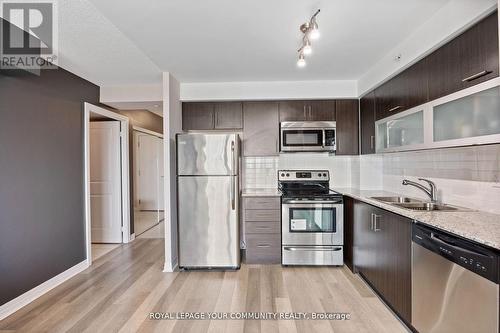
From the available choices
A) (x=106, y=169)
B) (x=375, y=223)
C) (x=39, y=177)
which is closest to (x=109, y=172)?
(x=106, y=169)

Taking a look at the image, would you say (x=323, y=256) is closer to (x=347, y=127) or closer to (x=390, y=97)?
(x=347, y=127)

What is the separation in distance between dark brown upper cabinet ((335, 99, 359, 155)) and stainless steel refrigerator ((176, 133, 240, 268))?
5.02 ft

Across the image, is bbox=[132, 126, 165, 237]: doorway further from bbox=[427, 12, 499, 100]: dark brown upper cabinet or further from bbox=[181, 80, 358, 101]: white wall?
bbox=[427, 12, 499, 100]: dark brown upper cabinet

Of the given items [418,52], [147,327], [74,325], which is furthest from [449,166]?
[74,325]

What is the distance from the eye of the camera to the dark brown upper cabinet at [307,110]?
365cm

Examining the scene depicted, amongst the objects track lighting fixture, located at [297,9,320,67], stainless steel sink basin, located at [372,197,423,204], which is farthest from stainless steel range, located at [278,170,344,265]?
track lighting fixture, located at [297,9,320,67]

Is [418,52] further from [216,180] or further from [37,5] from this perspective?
[37,5]

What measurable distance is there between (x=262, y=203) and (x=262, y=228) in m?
0.32

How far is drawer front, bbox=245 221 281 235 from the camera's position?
3283 millimetres

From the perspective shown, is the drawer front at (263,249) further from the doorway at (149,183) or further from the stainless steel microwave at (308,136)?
the doorway at (149,183)

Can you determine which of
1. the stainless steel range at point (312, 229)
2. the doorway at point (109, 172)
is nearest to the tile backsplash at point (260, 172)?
the stainless steel range at point (312, 229)

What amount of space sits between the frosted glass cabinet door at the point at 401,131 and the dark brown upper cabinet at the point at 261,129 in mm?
1319

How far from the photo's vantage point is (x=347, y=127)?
→ 3.65 metres

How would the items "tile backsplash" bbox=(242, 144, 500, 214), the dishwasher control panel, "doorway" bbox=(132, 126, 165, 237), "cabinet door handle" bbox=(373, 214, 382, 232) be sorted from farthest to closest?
"doorway" bbox=(132, 126, 165, 237) < "cabinet door handle" bbox=(373, 214, 382, 232) < "tile backsplash" bbox=(242, 144, 500, 214) < the dishwasher control panel
